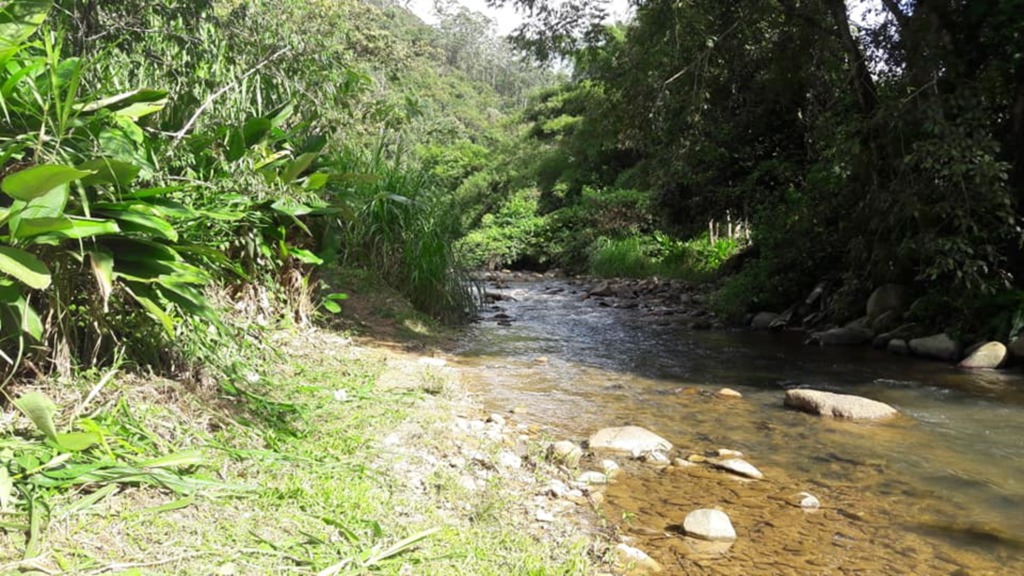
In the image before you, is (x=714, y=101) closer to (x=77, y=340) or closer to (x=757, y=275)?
(x=757, y=275)

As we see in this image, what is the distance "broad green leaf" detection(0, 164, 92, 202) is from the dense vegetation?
6696mm

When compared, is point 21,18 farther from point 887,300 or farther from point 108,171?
point 887,300

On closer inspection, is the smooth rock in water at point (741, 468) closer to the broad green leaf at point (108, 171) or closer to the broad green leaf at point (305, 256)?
the broad green leaf at point (305, 256)

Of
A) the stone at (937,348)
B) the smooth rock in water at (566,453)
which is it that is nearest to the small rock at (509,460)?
the smooth rock in water at (566,453)

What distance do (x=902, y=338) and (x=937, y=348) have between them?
579mm

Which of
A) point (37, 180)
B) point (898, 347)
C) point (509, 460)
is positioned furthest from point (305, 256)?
point (898, 347)

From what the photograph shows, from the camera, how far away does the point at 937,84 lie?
7.34 meters

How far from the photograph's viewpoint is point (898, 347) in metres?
7.66

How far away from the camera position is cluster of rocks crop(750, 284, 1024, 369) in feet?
22.0

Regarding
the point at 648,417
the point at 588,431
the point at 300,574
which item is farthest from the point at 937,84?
the point at 300,574

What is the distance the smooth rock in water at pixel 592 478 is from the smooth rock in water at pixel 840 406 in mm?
2140

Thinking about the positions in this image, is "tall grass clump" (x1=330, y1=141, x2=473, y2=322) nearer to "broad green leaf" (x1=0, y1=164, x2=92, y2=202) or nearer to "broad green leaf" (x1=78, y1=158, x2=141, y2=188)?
"broad green leaf" (x1=78, y1=158, x2=141, y2=188)

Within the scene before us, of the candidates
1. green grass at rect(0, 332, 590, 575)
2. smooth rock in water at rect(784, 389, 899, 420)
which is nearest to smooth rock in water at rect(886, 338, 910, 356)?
smooth rock in water at rect(784, 389, 899, 420)

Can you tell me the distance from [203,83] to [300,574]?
3.69 meters
